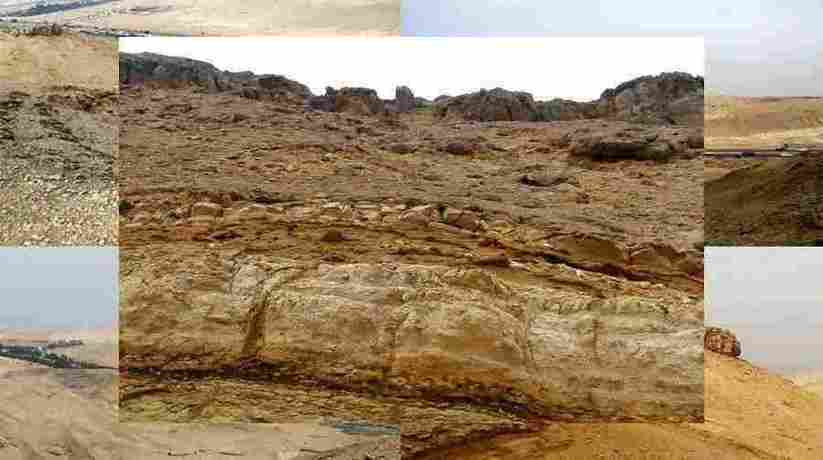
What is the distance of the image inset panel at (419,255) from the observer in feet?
15.9

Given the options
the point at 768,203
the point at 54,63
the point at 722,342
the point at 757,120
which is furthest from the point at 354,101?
the point at 722,342

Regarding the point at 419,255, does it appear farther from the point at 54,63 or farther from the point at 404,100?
the point at 54,63

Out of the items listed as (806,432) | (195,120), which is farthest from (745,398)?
(195,120)

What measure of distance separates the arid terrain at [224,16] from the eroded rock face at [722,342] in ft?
12.6

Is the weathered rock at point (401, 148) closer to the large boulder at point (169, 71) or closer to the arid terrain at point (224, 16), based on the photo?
the large boulder at point (169, 71)

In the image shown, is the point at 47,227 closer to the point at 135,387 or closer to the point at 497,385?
the point at 135,387

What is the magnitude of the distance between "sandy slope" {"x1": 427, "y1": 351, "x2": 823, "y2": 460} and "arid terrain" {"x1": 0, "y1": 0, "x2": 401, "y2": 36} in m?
3.69

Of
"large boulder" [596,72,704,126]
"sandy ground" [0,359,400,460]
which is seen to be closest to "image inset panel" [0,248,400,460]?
"sandy ground" [0,359,400,460]

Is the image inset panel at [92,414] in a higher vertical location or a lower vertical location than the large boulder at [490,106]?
lower

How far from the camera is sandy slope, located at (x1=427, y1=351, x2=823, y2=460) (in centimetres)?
492

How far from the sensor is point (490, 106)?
510 centimetres

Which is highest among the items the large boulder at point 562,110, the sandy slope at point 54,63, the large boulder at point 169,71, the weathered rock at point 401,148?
the sandy slope at point 54,63

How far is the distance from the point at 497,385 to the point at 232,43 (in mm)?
2646

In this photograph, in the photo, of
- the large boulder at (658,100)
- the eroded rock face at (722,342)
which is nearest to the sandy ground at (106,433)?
the large boulder at (658,100)
